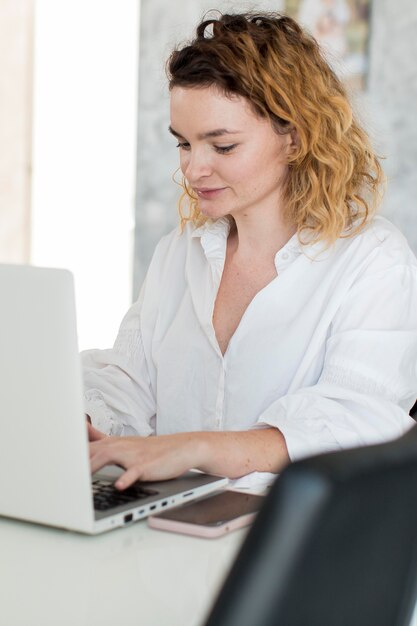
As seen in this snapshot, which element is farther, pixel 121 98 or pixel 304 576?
pixel 121 98

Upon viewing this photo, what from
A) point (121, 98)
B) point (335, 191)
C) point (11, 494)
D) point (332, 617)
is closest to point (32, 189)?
point (121, 98)

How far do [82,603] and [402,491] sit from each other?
626 millimetres

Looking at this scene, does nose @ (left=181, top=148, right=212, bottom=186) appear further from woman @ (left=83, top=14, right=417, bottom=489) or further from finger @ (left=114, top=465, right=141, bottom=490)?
finger @ (left=114, top=465, right=141, bottom=490)

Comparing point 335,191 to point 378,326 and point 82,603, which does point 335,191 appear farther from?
point 82,603

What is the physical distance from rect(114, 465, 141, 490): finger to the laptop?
0.23 ft

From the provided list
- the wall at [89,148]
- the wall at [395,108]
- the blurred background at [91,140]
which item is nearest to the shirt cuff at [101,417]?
the wall at [395,108]

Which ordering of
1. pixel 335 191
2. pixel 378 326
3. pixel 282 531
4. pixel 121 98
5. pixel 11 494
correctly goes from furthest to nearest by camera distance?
pixel 121 98
pixel 335 191
pixel 378 326
pixel 11 494
pixel 282 531

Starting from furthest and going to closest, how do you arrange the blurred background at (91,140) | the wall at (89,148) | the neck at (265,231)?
the wall at (89,148)
the blurred background at (91,140)
the neck at (265,231)

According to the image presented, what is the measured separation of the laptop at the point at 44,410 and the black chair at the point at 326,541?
673 millimetres

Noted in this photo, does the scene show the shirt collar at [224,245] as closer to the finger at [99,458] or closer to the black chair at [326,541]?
the finger at [99,458]

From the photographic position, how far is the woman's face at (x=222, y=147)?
2.03m

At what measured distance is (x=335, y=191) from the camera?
2127 mm

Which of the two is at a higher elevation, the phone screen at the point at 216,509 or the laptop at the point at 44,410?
the laptop at the point at 44,410

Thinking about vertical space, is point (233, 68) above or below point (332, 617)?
above
